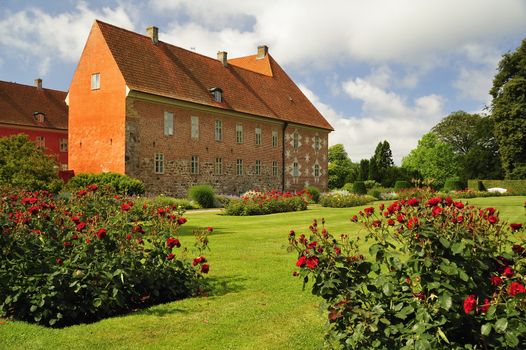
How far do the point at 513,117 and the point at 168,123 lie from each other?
28.0 m

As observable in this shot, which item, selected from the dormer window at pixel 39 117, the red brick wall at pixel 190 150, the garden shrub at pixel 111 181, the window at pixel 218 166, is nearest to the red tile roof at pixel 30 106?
the dormer window at pixel 39 117

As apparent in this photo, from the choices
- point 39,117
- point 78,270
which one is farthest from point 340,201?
point 39,117

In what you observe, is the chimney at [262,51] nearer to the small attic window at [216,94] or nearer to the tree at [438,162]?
the small attic window at [216,94]

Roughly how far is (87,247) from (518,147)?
131 feet

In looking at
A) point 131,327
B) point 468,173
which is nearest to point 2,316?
point 131,327

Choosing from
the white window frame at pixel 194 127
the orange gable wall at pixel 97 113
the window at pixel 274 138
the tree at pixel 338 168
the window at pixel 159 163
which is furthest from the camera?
the tree at pixel 338 168

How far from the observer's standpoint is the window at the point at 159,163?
2507cm

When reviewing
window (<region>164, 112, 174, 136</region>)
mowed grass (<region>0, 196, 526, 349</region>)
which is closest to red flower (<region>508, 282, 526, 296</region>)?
mowed grass (<region>0, 196, 526, 349</region>)

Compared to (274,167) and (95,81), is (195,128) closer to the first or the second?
(95,81)

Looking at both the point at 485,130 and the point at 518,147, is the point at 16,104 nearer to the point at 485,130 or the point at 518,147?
the point at 518,147

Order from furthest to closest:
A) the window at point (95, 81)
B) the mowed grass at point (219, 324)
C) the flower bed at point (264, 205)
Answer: the window at point (95, 81) → the flower bed at point (264, 205) → the mowed grass at point (219, 324)

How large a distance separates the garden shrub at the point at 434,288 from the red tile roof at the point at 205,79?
2162cm

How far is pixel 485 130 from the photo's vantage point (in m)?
51.8

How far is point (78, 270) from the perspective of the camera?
193 inches
